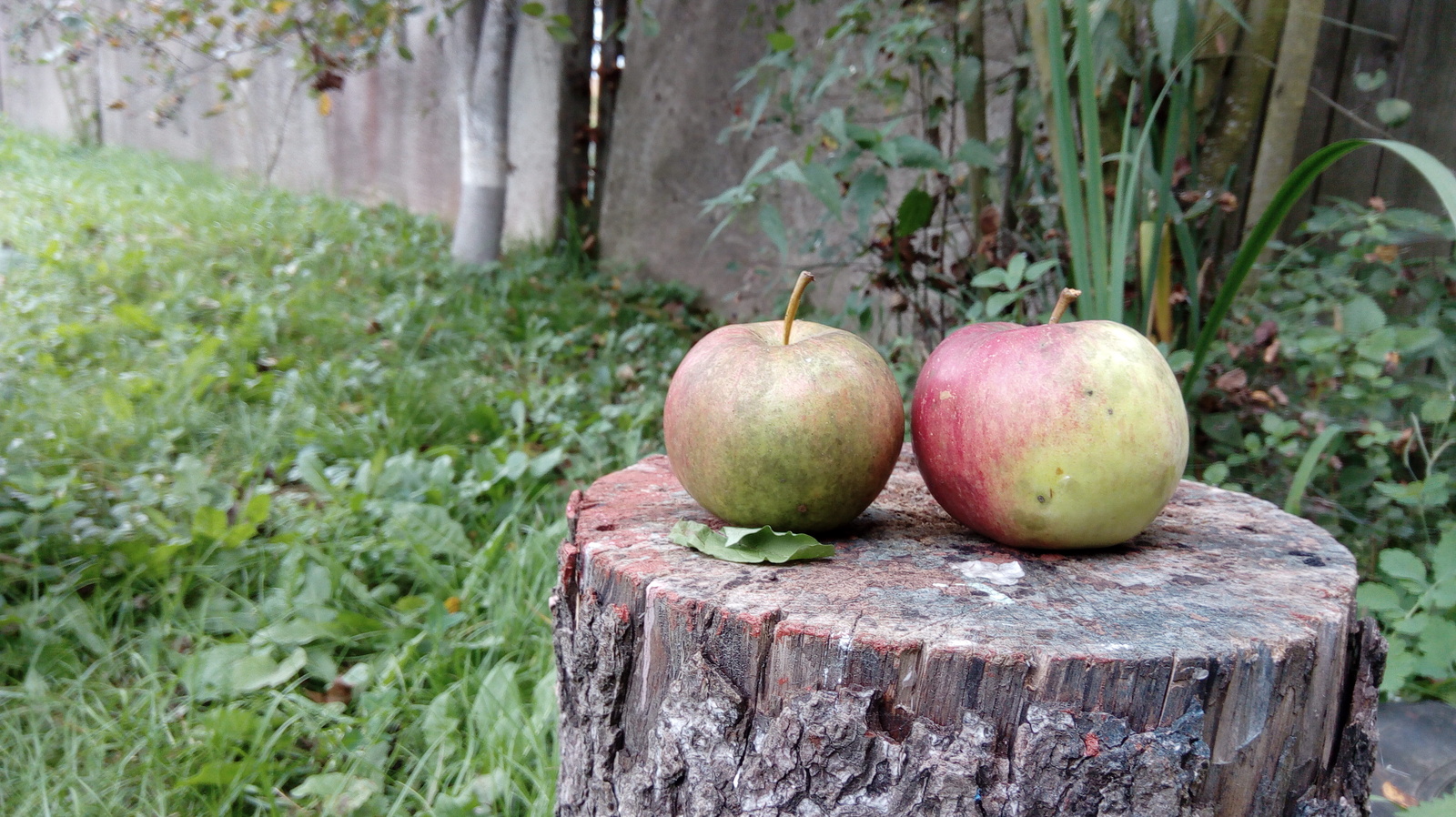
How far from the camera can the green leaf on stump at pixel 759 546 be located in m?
0.99

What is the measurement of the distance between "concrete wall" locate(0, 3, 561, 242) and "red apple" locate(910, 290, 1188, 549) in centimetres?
413

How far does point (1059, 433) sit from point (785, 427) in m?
0.28

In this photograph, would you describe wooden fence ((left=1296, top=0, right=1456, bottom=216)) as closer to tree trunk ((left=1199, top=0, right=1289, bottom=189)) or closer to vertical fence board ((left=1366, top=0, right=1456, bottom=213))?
vertical fence board ((left=1366, top=0, right=1456, bottom=213))

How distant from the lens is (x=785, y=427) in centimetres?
97

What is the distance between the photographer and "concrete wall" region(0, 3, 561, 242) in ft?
16.0

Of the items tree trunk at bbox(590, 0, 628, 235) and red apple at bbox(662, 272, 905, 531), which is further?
tree trunk at bbox(590, 0, 628, 235)

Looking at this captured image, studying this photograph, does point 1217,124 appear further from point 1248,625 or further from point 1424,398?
point 1248,625

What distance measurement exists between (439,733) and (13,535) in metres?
1.08

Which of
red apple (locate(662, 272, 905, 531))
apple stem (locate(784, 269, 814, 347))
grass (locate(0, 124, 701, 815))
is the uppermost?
apple stem (locate(784, 269, 814, 347))

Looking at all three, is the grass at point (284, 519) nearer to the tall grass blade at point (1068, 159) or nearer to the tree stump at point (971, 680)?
the tree stump at point (971, 680)

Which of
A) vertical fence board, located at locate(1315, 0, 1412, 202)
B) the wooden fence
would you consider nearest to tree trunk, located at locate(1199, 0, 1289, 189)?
the wooden fence

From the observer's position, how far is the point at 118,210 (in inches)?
183

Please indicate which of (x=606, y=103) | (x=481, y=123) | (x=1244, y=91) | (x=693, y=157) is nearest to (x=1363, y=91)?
(x=1244, y=91)

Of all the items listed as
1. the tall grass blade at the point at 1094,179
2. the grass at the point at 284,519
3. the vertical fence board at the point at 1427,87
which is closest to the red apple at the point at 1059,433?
the tall grass blade at the point at 1094,179
